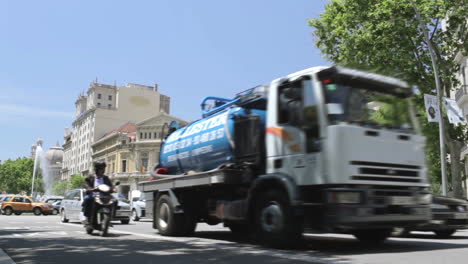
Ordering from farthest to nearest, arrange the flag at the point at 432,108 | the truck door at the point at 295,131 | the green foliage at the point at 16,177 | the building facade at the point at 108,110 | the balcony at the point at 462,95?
the green foliage at the point at 16,177
the building facade at the point at 108,110
the balcony at the point at 462,95
the flag at the point at 432,108
the truck door at the point at 295,131

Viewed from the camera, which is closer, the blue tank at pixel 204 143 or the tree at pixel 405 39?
the blue tank at pixel 204 143

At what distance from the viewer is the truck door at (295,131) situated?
732 centimetres

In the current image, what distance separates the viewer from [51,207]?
37.8 meters

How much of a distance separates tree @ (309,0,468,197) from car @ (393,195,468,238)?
11241 mm

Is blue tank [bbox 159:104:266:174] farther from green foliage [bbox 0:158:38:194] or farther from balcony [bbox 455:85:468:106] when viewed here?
green foliage [bbox 0:158:38:194]

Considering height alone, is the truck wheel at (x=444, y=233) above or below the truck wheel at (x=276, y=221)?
below

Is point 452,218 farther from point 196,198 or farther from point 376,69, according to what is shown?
point 196,198

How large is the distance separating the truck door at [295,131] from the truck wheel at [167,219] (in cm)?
348

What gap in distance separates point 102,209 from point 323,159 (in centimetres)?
606

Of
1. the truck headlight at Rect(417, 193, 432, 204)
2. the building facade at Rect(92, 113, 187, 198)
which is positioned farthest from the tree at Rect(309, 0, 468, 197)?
the building facade at Rect(92, 113, 187, 198)

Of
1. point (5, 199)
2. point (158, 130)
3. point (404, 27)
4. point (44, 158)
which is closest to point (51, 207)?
point (5, 199)

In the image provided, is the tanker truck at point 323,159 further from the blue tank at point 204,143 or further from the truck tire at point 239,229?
the truck tire at point 239,229

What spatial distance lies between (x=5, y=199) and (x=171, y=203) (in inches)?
1219

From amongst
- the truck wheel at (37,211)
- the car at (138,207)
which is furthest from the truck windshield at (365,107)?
the truck wheel at (37,211)
